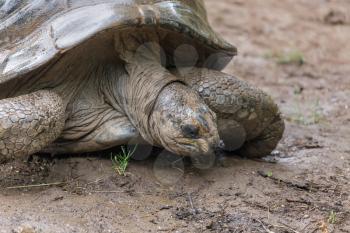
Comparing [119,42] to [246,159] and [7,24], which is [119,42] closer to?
[7,24]

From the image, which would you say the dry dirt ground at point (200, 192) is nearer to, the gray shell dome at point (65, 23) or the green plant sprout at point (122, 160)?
the green plant sprout at point (122, 160)

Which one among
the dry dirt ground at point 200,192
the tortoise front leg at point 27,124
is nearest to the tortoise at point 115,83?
the tortoise front leg at point 27,124

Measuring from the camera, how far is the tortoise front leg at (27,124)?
3.38 metres

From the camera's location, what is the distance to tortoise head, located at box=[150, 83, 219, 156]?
3.43m

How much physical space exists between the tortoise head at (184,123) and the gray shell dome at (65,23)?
47 centimetres

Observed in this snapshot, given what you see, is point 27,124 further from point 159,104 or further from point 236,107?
point 236,107

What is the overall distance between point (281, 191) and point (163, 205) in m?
0.80

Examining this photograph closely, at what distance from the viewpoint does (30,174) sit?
3.71 metres

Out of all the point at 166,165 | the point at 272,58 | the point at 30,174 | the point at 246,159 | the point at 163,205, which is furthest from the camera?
the point at 272,58

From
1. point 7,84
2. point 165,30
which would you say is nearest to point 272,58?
point 165,30

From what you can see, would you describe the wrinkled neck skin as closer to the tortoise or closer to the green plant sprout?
the tortoise

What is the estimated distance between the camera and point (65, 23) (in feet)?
11.9

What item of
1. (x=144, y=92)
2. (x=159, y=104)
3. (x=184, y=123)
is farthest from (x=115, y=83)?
(x=184, y=123)

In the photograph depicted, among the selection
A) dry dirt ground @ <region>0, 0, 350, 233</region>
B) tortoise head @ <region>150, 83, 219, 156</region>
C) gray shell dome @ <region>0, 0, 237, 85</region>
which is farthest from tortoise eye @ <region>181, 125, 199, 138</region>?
gray shell dome @ <region>0, 0, 237, 85</region>
